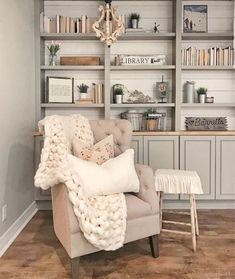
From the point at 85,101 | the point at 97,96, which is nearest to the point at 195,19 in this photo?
→ the point at 97,96

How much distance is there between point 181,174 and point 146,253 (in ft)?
2.31

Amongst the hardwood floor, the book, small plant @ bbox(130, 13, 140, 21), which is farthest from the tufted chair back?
small plant @ bbox(130, 13, 140, 21)

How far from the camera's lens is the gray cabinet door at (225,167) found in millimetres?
3947

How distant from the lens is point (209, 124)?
4.15 metres

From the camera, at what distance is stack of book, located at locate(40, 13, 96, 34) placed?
4.09 metres

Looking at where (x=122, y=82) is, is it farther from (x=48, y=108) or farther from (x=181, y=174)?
(x=181, y=174)

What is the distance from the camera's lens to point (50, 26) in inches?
162

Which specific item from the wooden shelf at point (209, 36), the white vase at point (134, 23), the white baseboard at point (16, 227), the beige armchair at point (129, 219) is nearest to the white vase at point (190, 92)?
the wooden shelf at point (209, 36)

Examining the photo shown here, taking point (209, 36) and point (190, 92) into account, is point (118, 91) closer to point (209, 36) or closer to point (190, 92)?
point (190, 92)

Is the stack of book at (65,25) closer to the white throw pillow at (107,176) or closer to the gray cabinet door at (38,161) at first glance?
the gray cabinet door at (38,161)

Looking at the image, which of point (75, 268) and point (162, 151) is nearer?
point (75, 268)

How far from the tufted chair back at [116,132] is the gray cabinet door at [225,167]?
1.29 meters

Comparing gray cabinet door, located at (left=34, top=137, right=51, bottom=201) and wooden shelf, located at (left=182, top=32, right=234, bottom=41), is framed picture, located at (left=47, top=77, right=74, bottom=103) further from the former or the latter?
wooden shelf, located at (left=182, top=32, right=234, bottom=41)

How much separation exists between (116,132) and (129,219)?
916 millimetres
